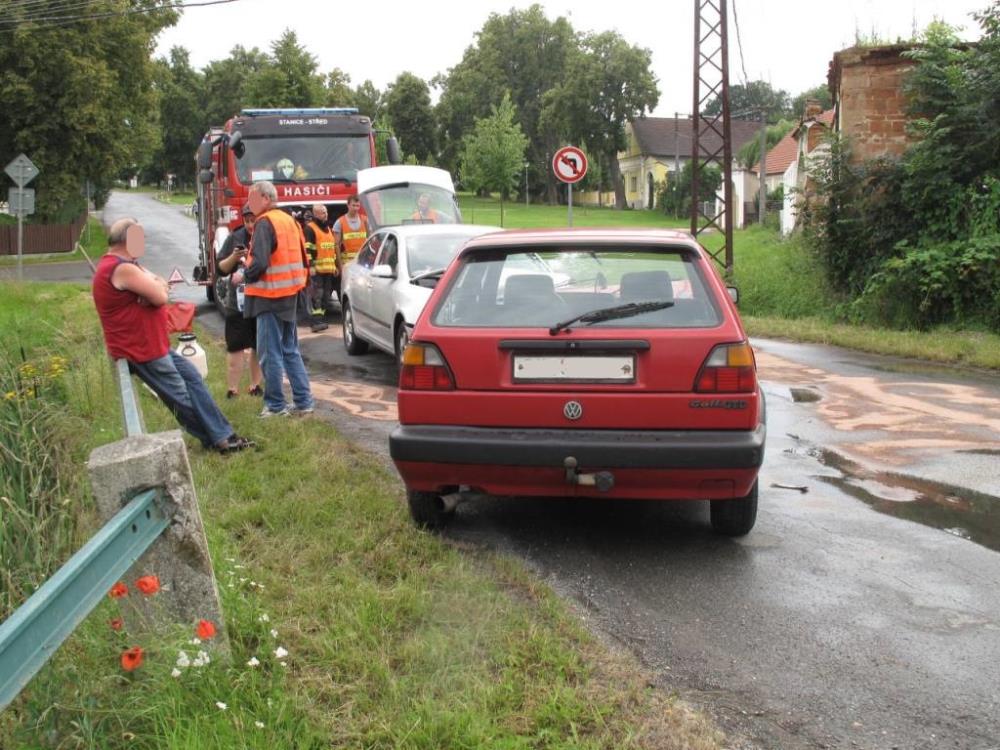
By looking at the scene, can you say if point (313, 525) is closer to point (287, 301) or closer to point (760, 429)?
point (760, 429)

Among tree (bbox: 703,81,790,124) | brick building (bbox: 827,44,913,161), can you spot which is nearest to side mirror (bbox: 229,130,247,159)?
brick building (bbox: 827,44,913,161)

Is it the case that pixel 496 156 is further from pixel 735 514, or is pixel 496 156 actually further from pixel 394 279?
pixel 735 514

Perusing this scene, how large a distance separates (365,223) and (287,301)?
814cm

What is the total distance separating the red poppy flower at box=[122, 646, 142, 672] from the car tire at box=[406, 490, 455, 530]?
226cm

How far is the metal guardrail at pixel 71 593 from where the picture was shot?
2.24 meters

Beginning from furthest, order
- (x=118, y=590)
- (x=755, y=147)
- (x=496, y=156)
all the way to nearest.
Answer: (x=755, y=147) < (x=496, y=156) < (x=118, y=590)

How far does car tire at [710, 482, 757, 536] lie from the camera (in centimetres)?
506

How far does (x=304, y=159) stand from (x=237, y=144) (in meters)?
1.14

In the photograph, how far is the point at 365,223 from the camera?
1566 cm

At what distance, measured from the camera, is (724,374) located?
4.58 metres

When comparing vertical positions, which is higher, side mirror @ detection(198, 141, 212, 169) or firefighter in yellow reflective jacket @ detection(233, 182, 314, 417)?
side mirror @ detection(198, 141, 212, 169)

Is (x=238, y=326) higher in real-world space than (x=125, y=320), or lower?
lower

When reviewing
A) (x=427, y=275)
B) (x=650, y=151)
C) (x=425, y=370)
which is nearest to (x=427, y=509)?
(x=425, y=370)

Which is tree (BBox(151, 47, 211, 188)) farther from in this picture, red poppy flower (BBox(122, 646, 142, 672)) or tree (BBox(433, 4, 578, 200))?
red poppy flower (BBox(122, 646, 142, 672))
